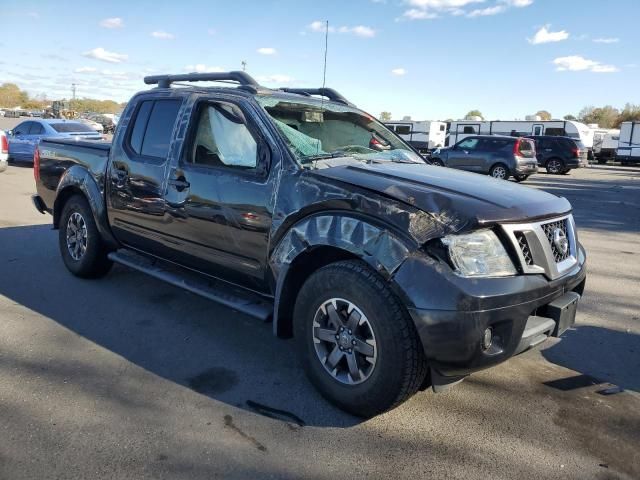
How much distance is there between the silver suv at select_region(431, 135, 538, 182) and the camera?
739 inches

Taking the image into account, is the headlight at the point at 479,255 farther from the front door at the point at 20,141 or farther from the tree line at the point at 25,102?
the tree line at the point at 25,102

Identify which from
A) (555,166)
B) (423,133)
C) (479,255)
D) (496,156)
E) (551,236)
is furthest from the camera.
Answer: (423,133)

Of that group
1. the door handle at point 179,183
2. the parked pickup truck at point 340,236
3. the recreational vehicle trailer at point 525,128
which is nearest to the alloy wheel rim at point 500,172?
the recreational vehicle trailer at point 525,128

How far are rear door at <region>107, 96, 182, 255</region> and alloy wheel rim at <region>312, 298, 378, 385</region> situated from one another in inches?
68.9

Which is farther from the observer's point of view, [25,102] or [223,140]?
[25,102]

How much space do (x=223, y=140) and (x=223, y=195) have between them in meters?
0.47

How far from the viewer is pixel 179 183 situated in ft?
13.5

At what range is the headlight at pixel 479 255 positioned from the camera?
8.93ft

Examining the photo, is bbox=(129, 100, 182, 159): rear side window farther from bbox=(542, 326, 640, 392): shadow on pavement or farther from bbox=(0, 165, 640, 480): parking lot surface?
bbox=(542, 326, 640, 392): shadow on pavement

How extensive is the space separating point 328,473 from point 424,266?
1.13 m

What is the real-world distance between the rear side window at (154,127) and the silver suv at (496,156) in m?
15.5

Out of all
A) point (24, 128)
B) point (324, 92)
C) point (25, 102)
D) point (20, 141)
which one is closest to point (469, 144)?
point (24, 128)

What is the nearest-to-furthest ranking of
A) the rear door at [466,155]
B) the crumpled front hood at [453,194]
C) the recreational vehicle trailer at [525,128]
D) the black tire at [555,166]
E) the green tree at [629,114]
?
the crumpled front hood at [453,194], the rear door at [466,155], the black tire at [555,166], the recreational vehicle trailer at [525,128], the green tree at [629,114]

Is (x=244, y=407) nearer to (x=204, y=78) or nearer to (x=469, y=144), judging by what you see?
(x=204, y=78)
